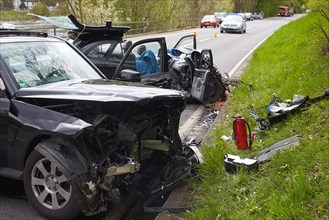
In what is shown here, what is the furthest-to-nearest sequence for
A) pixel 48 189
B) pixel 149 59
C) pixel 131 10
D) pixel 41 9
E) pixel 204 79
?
pixel 131 10, pixel 41 9, pixel 204 79, pixel 149 59, pixel 48 189

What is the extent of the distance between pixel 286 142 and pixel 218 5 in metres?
63.8

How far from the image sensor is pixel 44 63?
4.81 m

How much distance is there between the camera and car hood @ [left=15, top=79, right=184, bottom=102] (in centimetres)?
388

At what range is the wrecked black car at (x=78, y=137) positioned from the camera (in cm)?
371

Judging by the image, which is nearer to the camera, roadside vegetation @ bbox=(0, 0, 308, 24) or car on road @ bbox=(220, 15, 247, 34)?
roadside vegetation @ bbox=(0, 0, 308, 24)

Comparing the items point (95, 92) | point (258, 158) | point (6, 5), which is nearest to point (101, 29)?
point (95, 92)

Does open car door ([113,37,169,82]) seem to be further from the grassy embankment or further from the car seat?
the grassy embankment

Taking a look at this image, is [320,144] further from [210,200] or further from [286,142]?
[210,200]

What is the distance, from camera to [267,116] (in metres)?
6.38

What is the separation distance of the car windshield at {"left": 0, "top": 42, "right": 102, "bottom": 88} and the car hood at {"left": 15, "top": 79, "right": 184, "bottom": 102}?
213 millimetres

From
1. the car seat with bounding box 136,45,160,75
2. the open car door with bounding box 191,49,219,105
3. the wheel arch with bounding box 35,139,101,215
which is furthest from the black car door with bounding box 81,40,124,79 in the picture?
the wheel arch with bounding box 35,139,101,215

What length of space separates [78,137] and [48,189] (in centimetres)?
58

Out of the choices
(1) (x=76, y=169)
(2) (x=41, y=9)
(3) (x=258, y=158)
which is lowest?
(3) (x=258, y=158)

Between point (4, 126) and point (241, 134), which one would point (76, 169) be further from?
point (241, 134)
